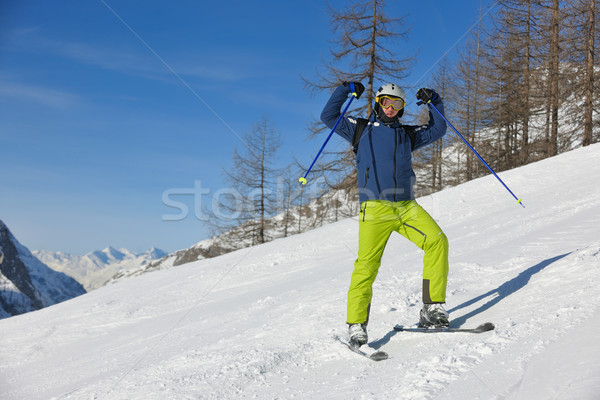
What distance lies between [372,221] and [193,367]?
198 cm

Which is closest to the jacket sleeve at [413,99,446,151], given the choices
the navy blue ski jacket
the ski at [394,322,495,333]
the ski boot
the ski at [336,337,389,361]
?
the navy blue ski jacket

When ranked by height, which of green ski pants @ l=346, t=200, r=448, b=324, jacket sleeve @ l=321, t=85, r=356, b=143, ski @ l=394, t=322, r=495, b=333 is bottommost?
ski @ l=394, t=322, r=495, b=333

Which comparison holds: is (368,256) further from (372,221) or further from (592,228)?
(592,228)

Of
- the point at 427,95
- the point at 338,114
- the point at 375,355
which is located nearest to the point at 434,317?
the point at 375,355

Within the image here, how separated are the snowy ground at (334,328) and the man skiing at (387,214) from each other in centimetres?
32

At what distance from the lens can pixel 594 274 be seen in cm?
369

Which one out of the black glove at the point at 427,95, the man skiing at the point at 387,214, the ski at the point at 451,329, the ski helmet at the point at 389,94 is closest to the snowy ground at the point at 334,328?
the ski at the point at 451,329

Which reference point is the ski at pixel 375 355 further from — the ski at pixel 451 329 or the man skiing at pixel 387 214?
the ski at pixel 451 329

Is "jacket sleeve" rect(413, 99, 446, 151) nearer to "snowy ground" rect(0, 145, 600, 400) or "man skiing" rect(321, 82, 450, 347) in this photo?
"man skiing" rect(321, 82, 450, 347)

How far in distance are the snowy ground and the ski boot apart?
135mm

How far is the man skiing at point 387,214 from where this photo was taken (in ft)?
11.7

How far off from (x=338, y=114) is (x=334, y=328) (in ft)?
6.83

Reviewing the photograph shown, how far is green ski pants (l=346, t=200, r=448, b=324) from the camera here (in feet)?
11.7

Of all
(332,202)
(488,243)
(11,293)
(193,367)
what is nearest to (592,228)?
(488,243)
